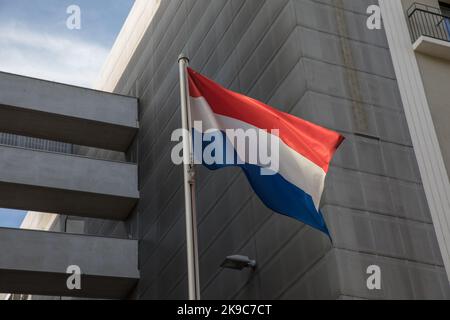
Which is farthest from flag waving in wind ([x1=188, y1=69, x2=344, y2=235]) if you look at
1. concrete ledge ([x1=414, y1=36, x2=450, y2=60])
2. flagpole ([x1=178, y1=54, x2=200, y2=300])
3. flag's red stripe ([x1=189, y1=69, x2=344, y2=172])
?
concrete ledge ([x1=414, y1=36, x2=450, y2=60])

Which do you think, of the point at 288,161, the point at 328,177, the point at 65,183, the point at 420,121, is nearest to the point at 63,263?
the point at 65,183

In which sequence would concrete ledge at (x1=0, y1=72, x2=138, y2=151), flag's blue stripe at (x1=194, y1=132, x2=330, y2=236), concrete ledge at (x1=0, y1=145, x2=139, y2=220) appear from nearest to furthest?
flag's blue stripe at (x1=194, y1=132, x2=330, y2=236)
concrete ledge at (x1=0, y1=145, x2=139, y2=220)
concrete ledge at (x1=0, y1=72, x2=138, y2=151)

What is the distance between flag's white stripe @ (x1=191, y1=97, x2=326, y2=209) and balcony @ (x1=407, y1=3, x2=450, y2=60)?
7.13 m

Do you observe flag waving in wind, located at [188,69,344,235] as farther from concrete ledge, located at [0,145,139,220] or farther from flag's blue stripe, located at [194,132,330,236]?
concrete ledge, located at [0,145,139,220]

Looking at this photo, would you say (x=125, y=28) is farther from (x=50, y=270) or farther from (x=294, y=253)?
(x=294, y=253)

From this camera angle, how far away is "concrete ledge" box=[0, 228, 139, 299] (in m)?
24.1

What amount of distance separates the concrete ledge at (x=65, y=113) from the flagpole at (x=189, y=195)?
15357mm

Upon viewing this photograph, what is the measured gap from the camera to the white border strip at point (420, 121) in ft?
54.7

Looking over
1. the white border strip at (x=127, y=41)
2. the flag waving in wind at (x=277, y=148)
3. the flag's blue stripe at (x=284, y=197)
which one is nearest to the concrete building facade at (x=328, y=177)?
the flag's blue stripe at (x=284, y=197)

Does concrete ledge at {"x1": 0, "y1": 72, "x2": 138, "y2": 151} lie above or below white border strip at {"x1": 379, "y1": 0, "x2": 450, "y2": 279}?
above

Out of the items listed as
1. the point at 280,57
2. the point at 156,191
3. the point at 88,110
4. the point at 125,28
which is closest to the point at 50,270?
the point at 156,191

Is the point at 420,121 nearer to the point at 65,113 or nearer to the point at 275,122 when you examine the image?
the point at 275,122

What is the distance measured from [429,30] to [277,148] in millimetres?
8173

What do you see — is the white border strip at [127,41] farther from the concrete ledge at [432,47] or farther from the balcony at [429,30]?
the concrete ledge at [432,47]
